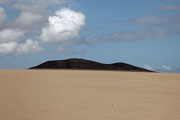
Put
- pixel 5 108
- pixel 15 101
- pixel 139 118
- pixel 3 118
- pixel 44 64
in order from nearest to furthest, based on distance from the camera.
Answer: pixel 3 118 < pixel 139 118 < pixel 5 108 < pixel 15 101 < pixel 44 64

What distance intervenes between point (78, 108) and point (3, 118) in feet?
7.79

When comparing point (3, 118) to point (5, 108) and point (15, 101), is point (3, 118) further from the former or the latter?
point (15, 101)

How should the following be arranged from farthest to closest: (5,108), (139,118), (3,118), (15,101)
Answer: (15,101), (5,108), (139,118), (3,118)

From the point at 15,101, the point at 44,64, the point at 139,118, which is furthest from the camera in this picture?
the point at 44,64

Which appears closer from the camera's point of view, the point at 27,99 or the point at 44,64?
the point at 27,99

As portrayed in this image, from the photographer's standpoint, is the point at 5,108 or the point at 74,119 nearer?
the point at 74,119

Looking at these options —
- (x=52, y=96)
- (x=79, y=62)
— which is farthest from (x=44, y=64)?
(x=52, y=96)

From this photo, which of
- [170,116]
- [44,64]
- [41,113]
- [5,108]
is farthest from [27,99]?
[44,64]

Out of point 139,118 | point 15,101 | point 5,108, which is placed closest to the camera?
point 139,118

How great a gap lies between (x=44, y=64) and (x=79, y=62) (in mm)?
4180

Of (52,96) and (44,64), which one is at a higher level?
(44,64)

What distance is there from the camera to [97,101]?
9453 millimetres

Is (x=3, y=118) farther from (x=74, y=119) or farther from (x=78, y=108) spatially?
(x=78, y=108)

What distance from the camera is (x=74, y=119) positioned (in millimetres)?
6758
